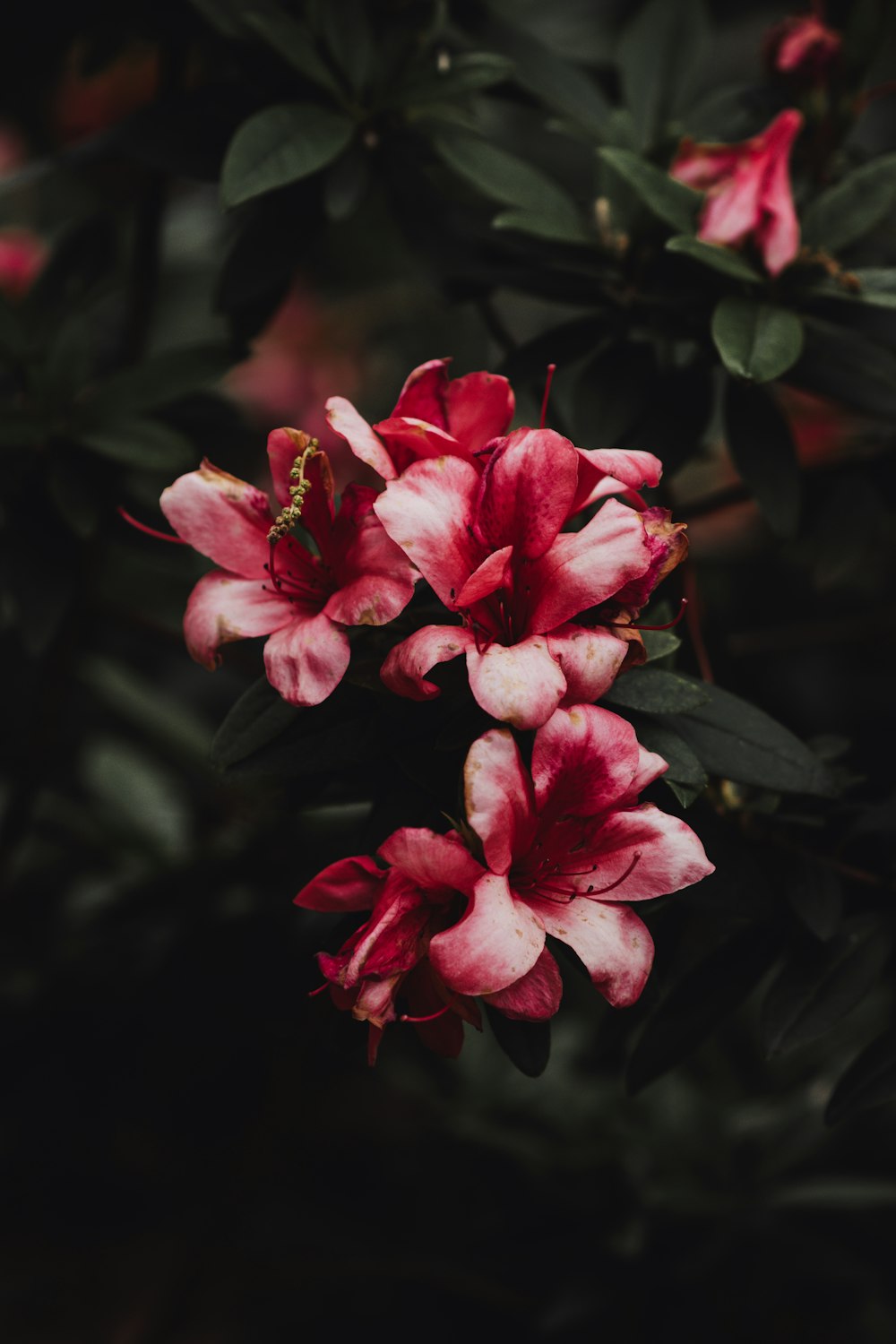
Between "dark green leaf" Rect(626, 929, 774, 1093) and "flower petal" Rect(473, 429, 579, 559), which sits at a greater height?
"flower petal" Rect(473, 429, 579, 559)

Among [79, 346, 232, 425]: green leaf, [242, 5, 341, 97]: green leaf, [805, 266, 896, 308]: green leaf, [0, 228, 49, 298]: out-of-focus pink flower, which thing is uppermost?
[242, 5, 341, 97]: green leaf

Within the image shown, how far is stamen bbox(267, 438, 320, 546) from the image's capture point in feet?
2.27

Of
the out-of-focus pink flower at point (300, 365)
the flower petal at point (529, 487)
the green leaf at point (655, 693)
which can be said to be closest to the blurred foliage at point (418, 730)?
the green leaf at point (655, 693)

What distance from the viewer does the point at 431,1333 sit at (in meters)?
1.52

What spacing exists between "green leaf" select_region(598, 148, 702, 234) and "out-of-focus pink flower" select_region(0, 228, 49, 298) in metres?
0.96

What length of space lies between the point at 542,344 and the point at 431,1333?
47.6 inches

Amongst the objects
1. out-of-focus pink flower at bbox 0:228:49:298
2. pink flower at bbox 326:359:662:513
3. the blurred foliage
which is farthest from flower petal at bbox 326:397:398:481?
out-of-focus pink flower at bbox 0:228:49:298

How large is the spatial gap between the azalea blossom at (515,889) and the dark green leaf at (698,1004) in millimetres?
275

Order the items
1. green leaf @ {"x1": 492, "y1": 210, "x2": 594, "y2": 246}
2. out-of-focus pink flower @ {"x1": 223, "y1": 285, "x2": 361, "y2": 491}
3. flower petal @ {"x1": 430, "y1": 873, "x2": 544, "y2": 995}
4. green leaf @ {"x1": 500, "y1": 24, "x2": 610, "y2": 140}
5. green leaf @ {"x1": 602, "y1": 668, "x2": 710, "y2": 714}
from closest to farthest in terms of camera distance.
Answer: flower petal @ {"x1": 430, "y1": 873, "x2": 544, "y2": 995} → green leaf @ {"x1": 602, "y1": 668, "x2": 710, "y2": 714} → green leaf @ {"x1": 492, "y1": 210, "x2": 594, "y2": 246} → green leaf @ {"x1": 500, "y1": 24, "x2": 610, "y2": 140} → out-of-focus pink flower @ {"x1": 223, "y1": 285, "x2": 361, "y2": 491}

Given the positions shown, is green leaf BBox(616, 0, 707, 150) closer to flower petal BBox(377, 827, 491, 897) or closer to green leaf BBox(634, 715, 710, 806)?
green leaf BBox(634, 715, 710, 806)

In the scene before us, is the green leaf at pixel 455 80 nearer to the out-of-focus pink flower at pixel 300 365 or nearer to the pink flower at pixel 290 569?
the pink flower at pixel 290 569

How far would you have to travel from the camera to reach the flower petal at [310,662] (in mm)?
673

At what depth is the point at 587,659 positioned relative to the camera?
0.66m

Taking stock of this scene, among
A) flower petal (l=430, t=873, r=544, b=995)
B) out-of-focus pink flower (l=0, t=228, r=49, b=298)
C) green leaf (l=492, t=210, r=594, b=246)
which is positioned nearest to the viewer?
flower petal (l=430, t=873, r=544, b=995)
